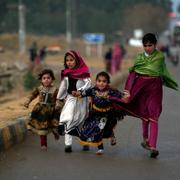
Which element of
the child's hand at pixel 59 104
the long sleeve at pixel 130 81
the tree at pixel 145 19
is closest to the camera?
the long sleeve at pixel 130 81

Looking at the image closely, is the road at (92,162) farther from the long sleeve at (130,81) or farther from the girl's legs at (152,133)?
the long sleeve at (130,81)

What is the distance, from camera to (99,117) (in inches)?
381

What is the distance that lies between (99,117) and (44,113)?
82 cm

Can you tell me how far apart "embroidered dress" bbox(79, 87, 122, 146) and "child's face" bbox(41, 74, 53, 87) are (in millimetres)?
606

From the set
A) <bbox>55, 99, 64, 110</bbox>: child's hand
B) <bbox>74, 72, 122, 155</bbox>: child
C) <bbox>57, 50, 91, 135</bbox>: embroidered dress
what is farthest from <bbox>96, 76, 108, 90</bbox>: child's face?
<bbox>55, 99, 64, 110</bbox>: child's hand

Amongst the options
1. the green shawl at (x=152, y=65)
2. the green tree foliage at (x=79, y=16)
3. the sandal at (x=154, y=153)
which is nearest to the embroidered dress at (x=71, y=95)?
the green shawl at (x=152, y=65)

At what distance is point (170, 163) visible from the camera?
29.7 feet

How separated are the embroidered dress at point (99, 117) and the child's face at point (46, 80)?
23.9 inches

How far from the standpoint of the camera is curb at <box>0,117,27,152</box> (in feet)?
32.9

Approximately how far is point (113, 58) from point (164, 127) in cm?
2278

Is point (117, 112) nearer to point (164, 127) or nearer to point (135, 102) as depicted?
point (135, 102)

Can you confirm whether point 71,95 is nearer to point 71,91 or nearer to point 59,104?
point 71,91

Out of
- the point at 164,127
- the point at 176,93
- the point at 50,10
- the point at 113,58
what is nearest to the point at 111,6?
the point at 50,10

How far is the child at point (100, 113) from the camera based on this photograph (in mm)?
9617
